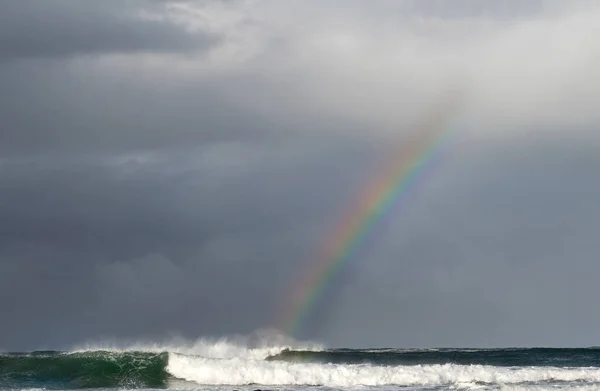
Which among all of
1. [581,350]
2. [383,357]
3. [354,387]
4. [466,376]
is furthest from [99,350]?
[581,350]

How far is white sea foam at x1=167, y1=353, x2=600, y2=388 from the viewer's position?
5000 centimetres

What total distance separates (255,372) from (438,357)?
30769 mm

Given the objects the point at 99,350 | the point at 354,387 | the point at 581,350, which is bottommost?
the point at 354,387

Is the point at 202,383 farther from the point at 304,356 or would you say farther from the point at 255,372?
the point at 304,356

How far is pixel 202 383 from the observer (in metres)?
51.3

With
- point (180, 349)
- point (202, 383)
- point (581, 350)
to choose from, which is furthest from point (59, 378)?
point (581, 350)

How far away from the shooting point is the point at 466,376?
5128cm

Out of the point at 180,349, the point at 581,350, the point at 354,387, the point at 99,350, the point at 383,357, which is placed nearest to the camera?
the point at 354,387

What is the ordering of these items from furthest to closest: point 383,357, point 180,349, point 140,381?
1. point 383,357
2. point 180,349
3. point 140,381

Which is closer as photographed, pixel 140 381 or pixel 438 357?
pixel 140 381

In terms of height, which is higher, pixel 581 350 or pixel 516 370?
pixel 581 350

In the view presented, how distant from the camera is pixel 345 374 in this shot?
50625 mm

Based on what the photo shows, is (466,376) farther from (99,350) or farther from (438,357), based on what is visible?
(438,357)

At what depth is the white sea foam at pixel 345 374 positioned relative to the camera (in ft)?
164
